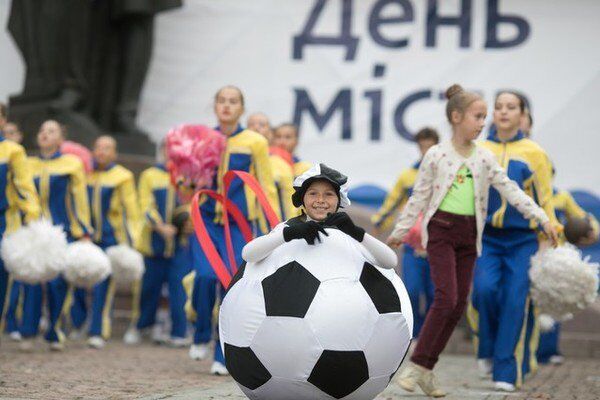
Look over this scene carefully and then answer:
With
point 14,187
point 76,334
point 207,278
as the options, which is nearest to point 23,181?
point 14,187

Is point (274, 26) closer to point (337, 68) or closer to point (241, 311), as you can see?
point (337, 68)

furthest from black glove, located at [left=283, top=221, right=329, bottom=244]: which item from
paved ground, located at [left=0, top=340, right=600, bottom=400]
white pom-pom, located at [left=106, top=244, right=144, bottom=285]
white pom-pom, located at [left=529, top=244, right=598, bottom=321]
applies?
white pom-pom, located at [left=106, top=244, right=144, bottom=285]

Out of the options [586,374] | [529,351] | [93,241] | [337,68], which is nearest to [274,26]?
[337,68]

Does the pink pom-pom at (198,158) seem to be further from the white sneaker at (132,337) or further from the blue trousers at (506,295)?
the white sneaker at (132,337)

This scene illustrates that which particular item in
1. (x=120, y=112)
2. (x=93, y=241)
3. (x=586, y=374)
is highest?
(x=120, y=112)

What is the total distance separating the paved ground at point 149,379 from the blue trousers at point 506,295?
203mm

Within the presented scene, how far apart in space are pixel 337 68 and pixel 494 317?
836cm

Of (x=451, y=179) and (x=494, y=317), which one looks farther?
(x=494, y=317)

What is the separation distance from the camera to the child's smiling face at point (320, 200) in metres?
6.34

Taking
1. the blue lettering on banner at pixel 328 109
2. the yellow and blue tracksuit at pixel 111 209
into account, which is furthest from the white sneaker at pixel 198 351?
the blue lettering on banner at pixel 328 109

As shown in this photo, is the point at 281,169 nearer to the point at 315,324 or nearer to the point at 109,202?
the point at 109,202

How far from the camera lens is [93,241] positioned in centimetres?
1334

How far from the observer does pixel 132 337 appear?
14016mm

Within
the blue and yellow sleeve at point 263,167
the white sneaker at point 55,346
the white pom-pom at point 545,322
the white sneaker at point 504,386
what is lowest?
the white sneaker at point 55,346
